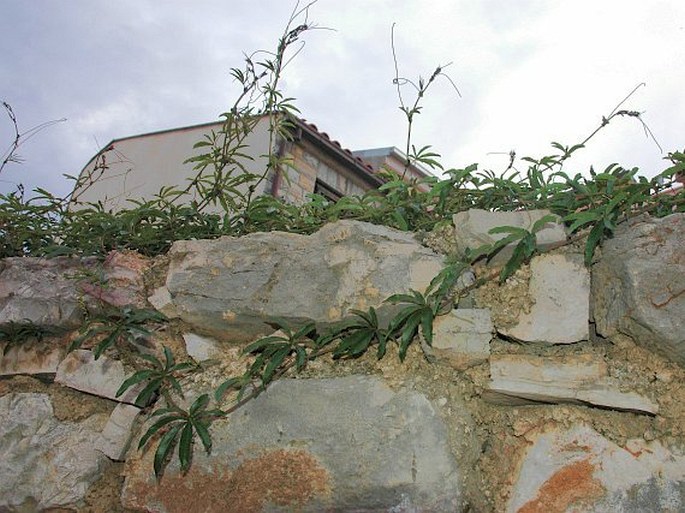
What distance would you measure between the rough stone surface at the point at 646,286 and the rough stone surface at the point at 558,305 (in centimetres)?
4

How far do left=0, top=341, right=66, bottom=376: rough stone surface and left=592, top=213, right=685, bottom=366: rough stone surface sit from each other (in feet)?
4.61

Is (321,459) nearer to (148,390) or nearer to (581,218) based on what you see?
(148,390)

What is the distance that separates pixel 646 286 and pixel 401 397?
0.56m

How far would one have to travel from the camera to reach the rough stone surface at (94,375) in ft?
5.49

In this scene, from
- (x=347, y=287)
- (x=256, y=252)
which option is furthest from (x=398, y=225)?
(x=256, y=252)

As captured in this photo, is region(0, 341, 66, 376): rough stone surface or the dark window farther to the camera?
the dark window

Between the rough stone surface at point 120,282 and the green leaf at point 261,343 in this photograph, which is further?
the rough stone surface at point 120,282

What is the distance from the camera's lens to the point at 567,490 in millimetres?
1295

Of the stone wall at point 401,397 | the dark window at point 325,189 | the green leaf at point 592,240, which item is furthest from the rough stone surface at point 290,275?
the dark window at point 325,189

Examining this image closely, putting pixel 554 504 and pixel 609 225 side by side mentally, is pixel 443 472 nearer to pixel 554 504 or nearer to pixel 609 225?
pixel 554 504

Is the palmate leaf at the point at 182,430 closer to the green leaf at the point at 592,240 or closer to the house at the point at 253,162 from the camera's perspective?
the green leaf at the point at 592,240

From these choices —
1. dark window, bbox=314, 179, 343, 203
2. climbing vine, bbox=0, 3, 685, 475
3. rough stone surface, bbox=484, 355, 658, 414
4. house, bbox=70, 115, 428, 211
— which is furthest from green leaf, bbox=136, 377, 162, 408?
dark window, bbox=314, 179, 343, 203

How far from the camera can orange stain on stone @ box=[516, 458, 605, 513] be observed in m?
1.29

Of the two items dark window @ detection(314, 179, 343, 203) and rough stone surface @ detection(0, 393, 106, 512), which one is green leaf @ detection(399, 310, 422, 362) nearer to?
rough stone surface @ detection(0, 393, 106, 512)
